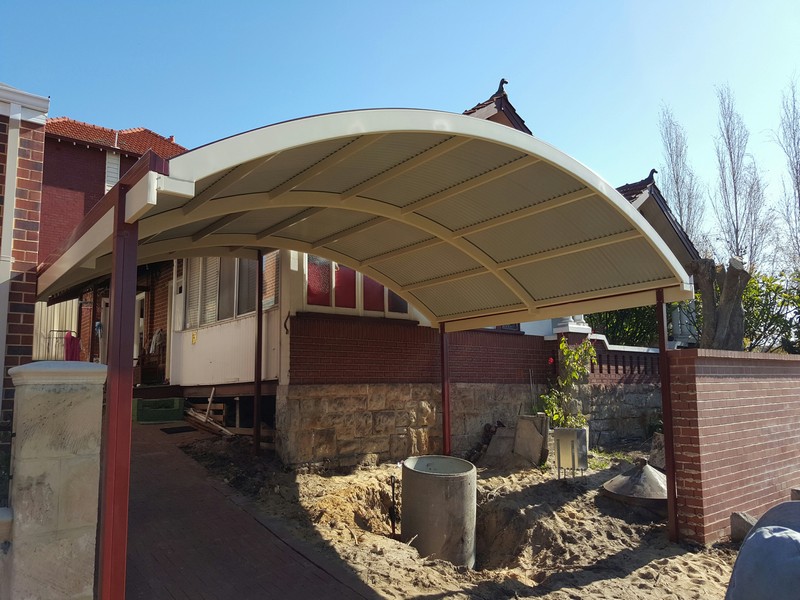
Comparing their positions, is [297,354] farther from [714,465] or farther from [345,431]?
[714,465]

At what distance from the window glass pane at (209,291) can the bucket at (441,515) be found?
655 cm

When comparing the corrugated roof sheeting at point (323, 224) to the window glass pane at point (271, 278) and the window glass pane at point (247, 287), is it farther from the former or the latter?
the window glass pane at point (247, 287)

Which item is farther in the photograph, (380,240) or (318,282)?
(318,282)

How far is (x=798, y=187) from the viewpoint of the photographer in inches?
991

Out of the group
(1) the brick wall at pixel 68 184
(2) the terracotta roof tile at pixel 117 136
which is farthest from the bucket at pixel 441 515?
(2) the terracotta roof tile at pixel 117 136

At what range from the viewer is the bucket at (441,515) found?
7.73 metres

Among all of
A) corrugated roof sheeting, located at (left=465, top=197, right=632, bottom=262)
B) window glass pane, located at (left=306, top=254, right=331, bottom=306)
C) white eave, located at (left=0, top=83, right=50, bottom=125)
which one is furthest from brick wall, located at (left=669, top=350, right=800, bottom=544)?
white eave, located at (left=0, top=83, right=50, bottom=125)

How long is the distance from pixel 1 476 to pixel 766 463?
9.45m

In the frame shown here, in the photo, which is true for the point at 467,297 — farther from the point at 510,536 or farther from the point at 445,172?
the point at 510,536

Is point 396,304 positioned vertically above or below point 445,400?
above

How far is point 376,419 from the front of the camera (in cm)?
1049

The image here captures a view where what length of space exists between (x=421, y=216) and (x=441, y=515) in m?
3.97

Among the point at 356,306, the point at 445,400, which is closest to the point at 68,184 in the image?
the point at 356,306

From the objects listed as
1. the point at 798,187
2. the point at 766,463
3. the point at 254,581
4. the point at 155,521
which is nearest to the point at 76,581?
the point at 254,581
